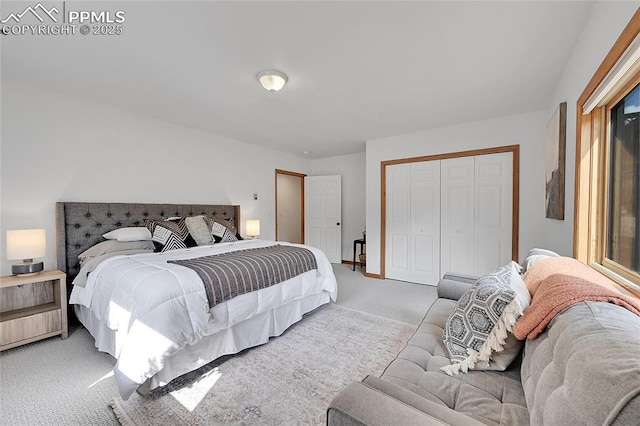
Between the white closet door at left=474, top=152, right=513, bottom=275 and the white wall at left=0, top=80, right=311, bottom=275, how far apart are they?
369 centimetres

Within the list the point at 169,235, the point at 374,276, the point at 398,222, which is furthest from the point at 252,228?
the point at 398,222

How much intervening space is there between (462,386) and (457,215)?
3.05 meters

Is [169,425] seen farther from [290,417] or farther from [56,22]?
[56,22]

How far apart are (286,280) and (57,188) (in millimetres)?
2451

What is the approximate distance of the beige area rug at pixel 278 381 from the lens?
144 cm

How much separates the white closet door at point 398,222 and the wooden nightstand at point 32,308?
3972 millimetres

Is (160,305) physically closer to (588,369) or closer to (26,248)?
(26,248)

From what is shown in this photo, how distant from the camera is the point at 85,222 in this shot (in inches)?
105

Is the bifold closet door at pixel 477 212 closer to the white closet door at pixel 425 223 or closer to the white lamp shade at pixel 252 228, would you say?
the white closet door at pixel 425 223

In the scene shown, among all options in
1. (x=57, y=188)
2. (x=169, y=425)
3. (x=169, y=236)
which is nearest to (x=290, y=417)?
(x=169, y=425)

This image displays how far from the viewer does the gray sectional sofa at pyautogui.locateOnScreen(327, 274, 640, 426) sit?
20.0 inches

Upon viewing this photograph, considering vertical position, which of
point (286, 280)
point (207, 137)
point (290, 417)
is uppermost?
point (207, 137)

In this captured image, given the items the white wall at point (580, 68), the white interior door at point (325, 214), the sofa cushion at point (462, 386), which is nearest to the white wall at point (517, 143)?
the white wall at point (580, 68)

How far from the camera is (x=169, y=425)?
1372 mm
